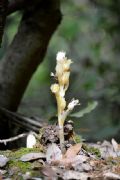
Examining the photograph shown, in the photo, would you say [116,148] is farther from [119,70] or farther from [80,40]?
[80,40]

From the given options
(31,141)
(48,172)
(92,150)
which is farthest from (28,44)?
(48,172)

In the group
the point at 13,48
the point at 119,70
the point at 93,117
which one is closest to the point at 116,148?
the point at 13,48

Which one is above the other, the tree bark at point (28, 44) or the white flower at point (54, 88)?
the tree bark at point (28, 44)

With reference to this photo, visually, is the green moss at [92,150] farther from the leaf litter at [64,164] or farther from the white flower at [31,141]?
the white flower at [31,141]

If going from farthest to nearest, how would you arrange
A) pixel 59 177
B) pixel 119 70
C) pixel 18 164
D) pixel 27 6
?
1. pixel 119 70
2. pixel 27 6
3. pixel 18 164
4. pixel 59 177

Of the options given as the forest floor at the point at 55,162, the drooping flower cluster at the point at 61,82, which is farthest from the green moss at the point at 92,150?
the drooping flower cluster at the point at 61,82
